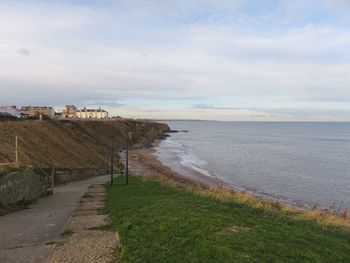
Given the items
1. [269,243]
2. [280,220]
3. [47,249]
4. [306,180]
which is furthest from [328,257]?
[306,180]

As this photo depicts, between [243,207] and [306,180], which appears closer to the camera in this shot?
[243,207]

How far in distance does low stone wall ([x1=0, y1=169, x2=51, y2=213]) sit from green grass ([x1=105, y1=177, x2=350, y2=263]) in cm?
469

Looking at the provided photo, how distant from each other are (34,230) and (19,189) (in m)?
5.56

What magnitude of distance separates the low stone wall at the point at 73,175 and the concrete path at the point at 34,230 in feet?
27.5

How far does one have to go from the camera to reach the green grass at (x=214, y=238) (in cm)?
805

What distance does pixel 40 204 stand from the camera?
58.6 feet

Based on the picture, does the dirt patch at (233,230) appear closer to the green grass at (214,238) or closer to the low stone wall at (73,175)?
the green grass at (214,238)

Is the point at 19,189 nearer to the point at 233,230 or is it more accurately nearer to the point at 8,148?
the point at 233,230

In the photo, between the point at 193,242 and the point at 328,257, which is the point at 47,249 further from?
the point at 328,257

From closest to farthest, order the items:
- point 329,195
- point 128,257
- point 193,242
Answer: point 128,257 → point 193,242 → point 329,195

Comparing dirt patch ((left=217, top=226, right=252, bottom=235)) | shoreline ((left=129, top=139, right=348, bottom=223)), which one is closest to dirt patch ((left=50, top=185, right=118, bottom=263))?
dirt patch ((left=217, top=226, right=252, bottom=235))

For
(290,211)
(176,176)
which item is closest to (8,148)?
(176,176)

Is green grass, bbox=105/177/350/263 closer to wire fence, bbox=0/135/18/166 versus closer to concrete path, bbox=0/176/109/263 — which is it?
concrete path, bbox=0/176/109/263

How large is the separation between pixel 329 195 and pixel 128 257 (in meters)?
28.8
